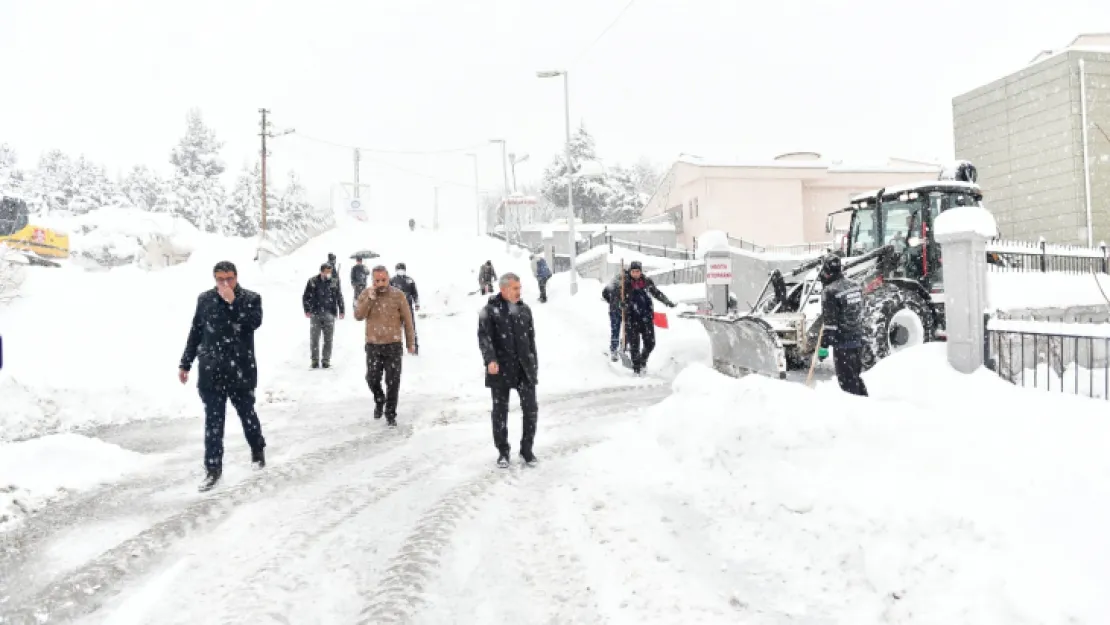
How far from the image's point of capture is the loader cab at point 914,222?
453 inches

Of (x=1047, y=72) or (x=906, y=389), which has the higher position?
(x=1047, y=72)

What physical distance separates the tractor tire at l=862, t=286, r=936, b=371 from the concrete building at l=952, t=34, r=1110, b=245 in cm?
1995

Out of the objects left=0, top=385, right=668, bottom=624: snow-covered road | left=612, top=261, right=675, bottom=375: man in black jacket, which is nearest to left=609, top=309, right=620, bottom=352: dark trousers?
left=612, top=261, right=675, bottom=375: man in black jacket

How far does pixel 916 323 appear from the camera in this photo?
1045cm

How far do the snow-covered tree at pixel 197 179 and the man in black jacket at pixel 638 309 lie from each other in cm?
6298

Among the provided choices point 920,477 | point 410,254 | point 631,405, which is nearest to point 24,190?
point 410,254

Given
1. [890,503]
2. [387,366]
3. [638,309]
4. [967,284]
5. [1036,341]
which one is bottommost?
[890,503]

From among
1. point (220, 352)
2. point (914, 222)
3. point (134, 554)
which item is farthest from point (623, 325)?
point (134, 554)

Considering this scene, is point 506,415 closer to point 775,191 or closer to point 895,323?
point 895,323

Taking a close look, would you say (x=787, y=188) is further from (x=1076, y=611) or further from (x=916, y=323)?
(x=1076, y=611)

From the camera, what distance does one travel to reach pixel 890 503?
12.6 ft

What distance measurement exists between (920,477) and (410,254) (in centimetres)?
3967

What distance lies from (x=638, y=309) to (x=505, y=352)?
6.05m

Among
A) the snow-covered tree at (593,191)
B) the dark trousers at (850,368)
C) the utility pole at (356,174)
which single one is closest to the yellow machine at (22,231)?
the snow-covered tree at (593,191)
